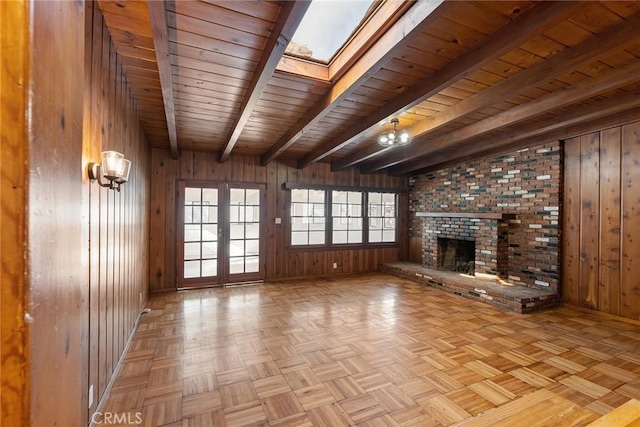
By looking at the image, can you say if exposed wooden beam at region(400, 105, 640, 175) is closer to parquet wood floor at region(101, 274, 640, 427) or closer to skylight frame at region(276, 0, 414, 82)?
parquet wood floor at region(101, 274, 640, 427)

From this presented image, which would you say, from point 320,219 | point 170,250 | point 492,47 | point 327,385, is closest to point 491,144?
point 492,47

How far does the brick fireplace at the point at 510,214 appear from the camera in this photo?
162 inches

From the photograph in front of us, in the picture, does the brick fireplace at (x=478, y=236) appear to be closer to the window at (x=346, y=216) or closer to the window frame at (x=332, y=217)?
the window frame at (x=332, y=217)

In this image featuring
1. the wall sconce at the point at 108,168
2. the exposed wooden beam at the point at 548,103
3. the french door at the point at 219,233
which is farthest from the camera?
the french door at the point at 219,233

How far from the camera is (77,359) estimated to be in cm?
66

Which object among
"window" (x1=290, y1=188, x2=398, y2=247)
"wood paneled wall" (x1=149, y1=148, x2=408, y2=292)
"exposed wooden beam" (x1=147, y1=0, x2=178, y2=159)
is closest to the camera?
"exposed wooden beam" (x1=147, y1=0, x2=178, y2=159)

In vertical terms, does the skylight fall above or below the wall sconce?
above

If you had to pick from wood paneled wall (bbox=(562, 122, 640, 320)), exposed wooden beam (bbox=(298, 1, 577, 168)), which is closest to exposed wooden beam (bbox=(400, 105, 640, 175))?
wood paneled wall (bbox=(562, 122, 640, 320))

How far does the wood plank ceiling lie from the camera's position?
1656mm

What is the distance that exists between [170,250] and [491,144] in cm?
511

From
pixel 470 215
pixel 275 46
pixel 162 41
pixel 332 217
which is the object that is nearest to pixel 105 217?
pixel 162 41

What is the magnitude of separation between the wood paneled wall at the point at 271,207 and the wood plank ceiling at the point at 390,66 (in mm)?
1026

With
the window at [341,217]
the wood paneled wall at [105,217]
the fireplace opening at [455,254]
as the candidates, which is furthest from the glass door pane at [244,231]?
the fireplace opening at [455,254]

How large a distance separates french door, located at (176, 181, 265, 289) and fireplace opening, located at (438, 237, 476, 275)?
3.41m
